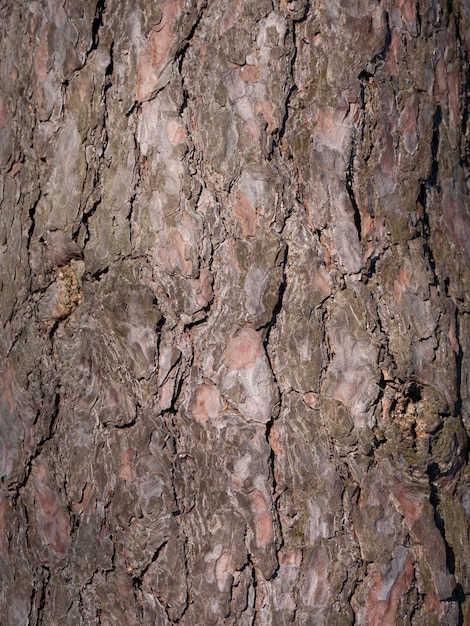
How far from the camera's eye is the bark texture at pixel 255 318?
1.40 m

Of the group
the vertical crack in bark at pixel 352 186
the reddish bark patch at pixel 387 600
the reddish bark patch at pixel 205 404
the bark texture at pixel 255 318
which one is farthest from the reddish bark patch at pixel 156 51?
the reddish bark patch at pixel 387 600

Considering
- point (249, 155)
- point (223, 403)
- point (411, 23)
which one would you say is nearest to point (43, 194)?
point (249, 155)

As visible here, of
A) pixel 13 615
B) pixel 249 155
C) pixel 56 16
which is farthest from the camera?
pixel 13 615

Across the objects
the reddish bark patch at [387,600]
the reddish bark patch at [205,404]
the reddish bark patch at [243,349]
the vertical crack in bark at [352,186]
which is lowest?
the reddish bark patch at [387,600]

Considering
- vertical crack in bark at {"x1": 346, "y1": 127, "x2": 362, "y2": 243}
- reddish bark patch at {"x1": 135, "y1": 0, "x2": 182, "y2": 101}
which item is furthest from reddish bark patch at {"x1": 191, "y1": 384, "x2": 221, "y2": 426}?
reddish bark patch at {"x1": 135, "y1": 0, "x2": 182, "y2": 101}

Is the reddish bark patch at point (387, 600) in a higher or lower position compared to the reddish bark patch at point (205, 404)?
lower

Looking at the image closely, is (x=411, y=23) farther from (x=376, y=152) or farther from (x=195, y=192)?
(x=195, y=192)

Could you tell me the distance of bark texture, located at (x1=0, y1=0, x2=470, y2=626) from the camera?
140 centimetres

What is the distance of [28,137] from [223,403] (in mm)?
684

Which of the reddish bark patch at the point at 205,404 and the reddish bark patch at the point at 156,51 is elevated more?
the reddish bark patch at the point at 156,51

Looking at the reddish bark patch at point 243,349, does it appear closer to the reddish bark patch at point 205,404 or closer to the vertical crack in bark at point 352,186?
the reddish bark patch at point 205,404

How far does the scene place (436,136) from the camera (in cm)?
154

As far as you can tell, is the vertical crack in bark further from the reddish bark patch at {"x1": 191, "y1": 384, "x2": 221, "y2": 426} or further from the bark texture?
the reddish bark patch at {"x1": 191, "y1": 384, "x2": 221, "y2": 426}

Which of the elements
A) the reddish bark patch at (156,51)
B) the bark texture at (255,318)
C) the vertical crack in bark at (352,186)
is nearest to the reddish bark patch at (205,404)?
the bark texture at (255,318)
